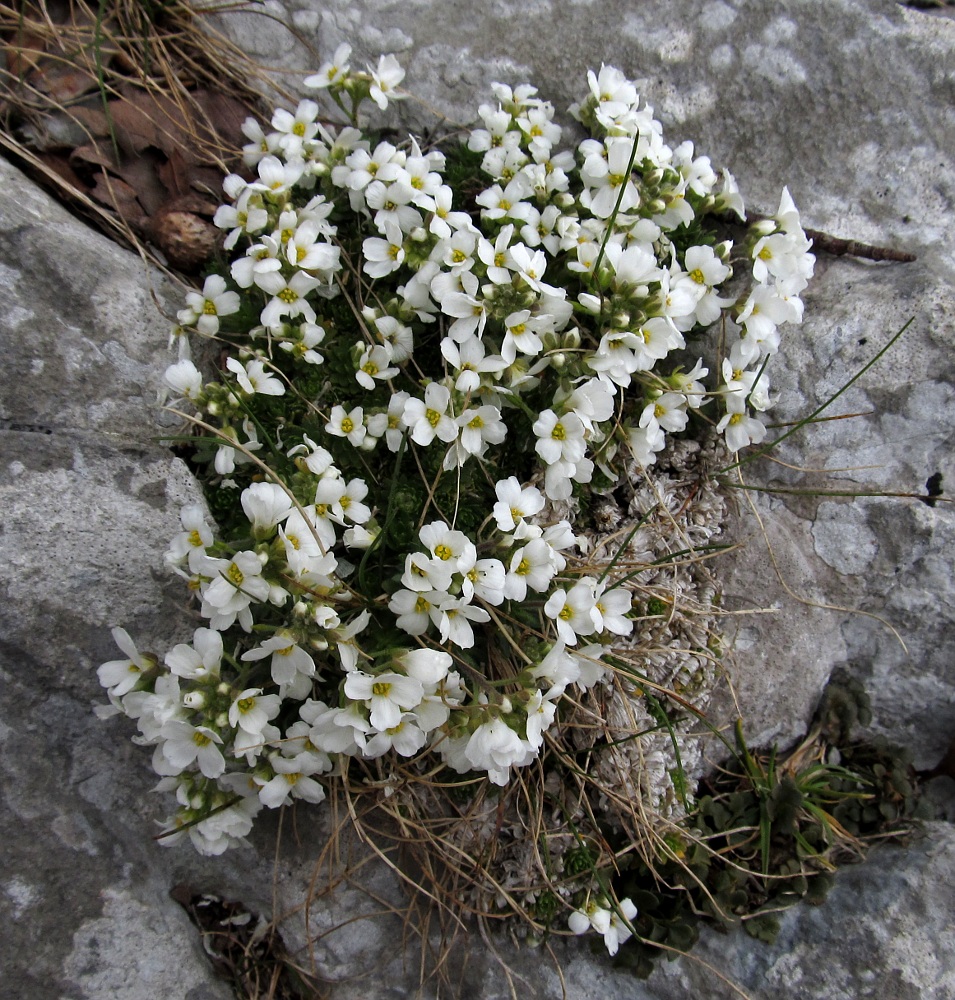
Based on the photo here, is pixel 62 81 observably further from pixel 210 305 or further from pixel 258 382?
pixel 258 382

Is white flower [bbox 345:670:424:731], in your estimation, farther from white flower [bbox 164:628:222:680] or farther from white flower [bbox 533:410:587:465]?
white flower [bbox 533:410:587:465]

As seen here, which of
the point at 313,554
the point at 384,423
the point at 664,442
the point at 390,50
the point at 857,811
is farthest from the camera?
the point at 390,50

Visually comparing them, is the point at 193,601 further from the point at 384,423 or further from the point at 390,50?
the point at 390,50

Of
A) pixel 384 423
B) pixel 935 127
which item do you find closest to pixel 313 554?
pixel 384 423

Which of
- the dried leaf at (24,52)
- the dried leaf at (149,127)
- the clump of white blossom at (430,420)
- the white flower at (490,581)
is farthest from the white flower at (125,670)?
the dried leaf at (24,52)

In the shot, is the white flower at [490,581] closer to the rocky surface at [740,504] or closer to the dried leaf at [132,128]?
the rocky surface at [740,504]
